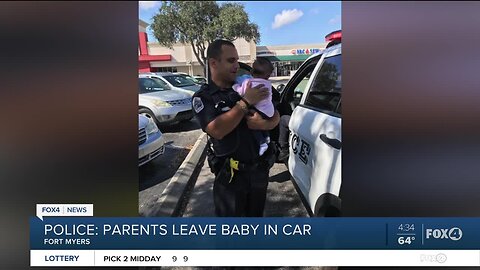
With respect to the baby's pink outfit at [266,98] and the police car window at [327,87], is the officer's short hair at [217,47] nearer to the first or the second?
the baby's pink outfit at [266,98]

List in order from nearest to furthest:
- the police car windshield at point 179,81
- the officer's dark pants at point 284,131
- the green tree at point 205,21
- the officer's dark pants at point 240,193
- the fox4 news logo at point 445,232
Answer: the green tree at point 205,21, the fox4 news logo at point 445,232, the officer's dark pants at point 240,193, the police car windshield at point 179,81, the officer's dark pants at point 284,131

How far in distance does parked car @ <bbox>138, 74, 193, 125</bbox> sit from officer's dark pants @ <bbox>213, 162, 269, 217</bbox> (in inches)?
15.0

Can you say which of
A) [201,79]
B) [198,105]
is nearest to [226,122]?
[198,105]

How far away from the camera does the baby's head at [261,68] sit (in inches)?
49.3

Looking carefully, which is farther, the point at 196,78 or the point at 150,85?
the point at 150,85

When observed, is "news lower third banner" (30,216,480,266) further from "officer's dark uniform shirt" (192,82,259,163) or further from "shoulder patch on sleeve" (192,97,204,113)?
"shoulder patch on sleeve" (192,97,204,113)

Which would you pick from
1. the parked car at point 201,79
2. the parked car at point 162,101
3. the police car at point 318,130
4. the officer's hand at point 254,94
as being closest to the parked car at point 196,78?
the parked car at point 201,79

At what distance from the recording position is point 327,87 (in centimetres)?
163

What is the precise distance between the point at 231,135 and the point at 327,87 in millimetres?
691

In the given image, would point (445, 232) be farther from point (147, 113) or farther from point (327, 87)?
point (147, 113)

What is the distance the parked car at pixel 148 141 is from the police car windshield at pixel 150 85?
0.14m

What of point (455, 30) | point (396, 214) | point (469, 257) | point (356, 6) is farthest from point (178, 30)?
point (469, 257)

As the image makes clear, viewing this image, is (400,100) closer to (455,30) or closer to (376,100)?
(376,100)

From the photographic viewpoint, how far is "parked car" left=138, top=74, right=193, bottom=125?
1.37 metres
